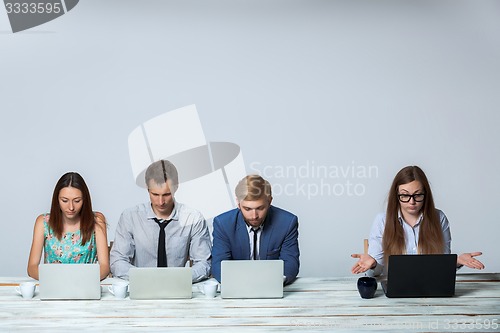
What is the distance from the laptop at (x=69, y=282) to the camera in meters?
2.78

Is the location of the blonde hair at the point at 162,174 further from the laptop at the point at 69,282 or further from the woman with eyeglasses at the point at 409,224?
the woman with eyeglasses at the point at 409,224

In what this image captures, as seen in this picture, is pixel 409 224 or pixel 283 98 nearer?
pixel 409 224

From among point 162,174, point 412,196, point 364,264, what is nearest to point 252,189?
point 162,174

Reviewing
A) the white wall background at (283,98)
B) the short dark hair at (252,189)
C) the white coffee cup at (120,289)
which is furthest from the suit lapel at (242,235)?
the white wall background at (283,98)

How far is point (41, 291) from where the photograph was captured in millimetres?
2797

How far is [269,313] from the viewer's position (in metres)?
2.66

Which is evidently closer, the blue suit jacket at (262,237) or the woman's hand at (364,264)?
the woman's hand at (364,264)

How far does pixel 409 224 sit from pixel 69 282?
1603 mm

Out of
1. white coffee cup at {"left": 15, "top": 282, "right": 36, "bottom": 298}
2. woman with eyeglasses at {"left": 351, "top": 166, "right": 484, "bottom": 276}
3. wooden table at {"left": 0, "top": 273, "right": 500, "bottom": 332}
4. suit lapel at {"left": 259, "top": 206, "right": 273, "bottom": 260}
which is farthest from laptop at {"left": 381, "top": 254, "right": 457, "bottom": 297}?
white coffee cup at {"left": 15, "top": 282, "right": 36, "bottom": 298}

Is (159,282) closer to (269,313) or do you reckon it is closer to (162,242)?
(269,313)

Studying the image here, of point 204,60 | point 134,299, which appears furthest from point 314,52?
point 134,299

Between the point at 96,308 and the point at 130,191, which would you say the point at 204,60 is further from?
the point at 96,308

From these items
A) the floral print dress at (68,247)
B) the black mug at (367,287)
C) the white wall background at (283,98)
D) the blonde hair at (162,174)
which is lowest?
the black mug at (367,287)

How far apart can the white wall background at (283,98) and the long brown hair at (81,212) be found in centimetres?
135
